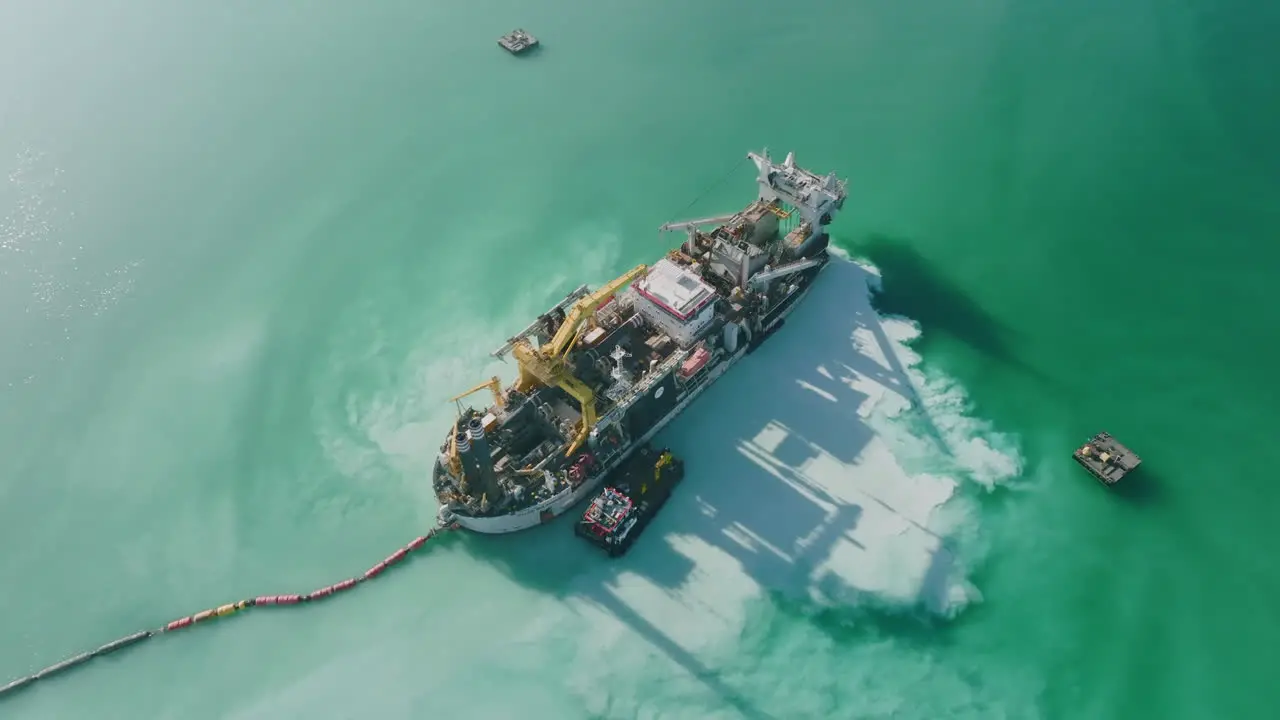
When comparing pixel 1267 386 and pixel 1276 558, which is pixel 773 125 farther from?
pixel 1276 558

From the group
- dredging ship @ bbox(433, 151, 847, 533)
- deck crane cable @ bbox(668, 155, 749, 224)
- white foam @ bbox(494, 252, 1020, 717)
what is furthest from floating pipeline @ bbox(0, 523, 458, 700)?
deck crane cable @ bbox(668, 155, 749, 224)

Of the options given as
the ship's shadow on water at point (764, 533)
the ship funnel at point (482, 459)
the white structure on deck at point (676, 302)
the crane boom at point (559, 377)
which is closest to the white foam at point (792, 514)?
the ship's shadow on water at point (764, 533)

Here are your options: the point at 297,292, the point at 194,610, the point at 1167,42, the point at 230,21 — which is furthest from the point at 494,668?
the point at 1167,42

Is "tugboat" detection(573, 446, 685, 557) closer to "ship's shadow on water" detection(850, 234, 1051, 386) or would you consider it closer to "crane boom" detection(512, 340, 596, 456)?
"crane boom" detection(512, 340, 596, 456)

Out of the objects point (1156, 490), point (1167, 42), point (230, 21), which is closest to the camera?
point (1156, 490)

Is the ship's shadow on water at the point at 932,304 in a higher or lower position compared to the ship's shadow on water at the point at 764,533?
higher

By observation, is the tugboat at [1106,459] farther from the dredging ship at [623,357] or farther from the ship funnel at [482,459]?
the ship funnel at [482,459]

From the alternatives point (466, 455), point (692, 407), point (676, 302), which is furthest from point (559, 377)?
point (692, 407)
